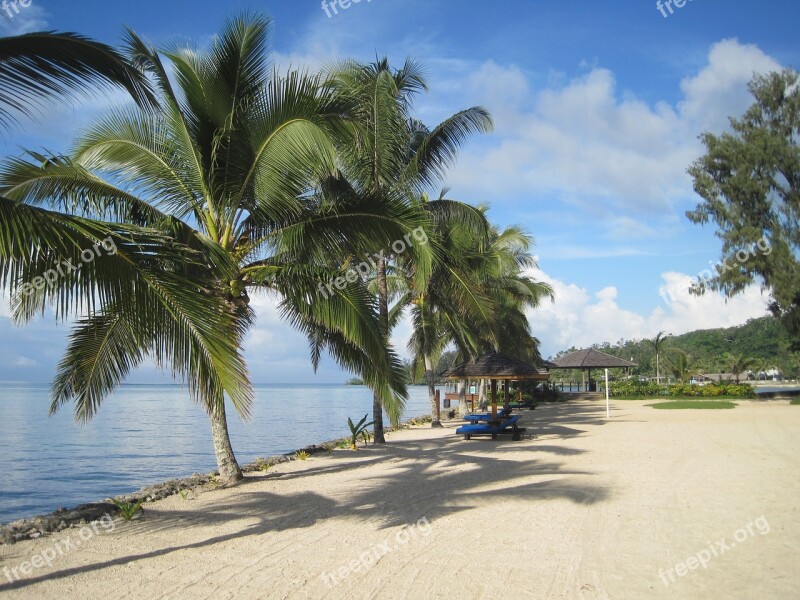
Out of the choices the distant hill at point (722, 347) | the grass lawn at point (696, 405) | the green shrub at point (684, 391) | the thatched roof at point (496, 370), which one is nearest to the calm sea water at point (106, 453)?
the thatched roof at point (496, 370)

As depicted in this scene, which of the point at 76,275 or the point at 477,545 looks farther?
the point at 477,545

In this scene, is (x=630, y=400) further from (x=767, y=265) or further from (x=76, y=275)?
(x=76, y=275)

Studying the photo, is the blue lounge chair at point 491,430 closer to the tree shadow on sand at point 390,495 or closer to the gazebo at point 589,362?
the tree shadow on sand at point 390,495

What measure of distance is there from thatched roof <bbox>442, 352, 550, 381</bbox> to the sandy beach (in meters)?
4.89

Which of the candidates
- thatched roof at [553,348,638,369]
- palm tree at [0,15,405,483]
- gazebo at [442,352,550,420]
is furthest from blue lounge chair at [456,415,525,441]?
thatched roof at [553,348,638,369]

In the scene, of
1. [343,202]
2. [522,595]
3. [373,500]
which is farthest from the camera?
[343,202]

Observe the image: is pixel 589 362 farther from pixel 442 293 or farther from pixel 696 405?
pixel 442 293

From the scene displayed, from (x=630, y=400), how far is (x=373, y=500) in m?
32.5

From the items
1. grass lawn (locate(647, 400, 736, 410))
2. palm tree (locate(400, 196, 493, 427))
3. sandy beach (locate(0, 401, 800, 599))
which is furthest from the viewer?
grass lawn (locate(647, 400, 736, 410))

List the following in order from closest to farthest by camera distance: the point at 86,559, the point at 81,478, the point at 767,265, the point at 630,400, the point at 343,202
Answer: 1. the point at 86,559
2. the point at 343,202
3. the point at 81,478
4. the point at 767,265
5. the point at 630,400

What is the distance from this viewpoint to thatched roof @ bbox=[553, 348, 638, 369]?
37.4 meters

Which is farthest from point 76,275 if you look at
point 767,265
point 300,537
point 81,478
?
point 767,265

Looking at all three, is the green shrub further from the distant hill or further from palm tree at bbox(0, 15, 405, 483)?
the distant hill

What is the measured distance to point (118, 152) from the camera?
9180 millimetres
